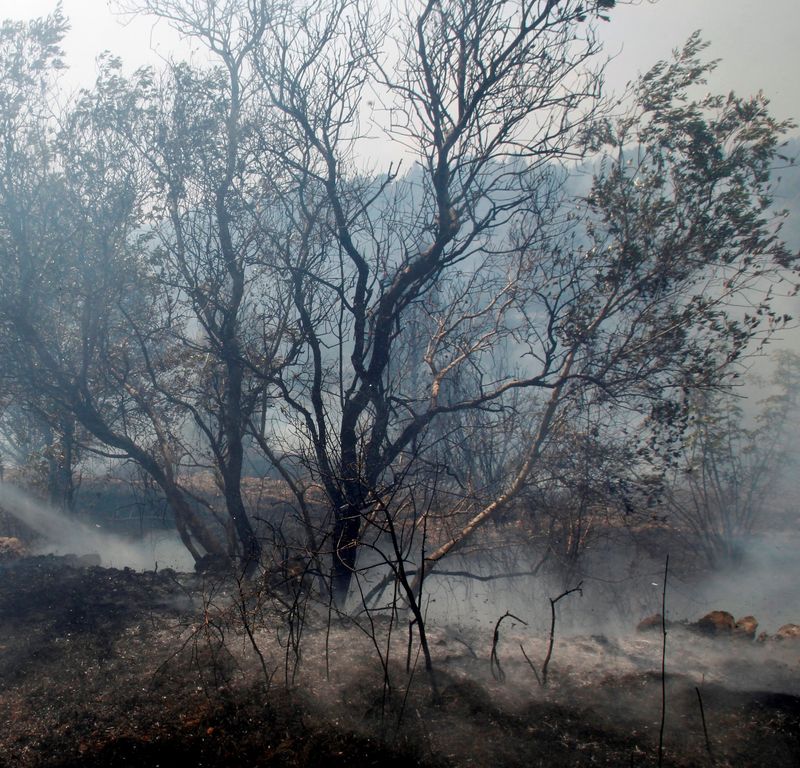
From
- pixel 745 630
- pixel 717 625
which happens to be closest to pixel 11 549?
pixel 717 625

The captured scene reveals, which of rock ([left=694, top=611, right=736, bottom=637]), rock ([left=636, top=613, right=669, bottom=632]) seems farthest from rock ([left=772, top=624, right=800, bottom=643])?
rock ([left=636, top=613, right=669, bottom=632])

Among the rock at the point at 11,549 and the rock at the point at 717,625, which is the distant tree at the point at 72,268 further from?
the rock at the point at 717,625

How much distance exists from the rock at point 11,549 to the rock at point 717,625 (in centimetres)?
982

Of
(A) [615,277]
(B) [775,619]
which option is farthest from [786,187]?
(B) [775,619]

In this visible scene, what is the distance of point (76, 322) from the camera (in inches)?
405

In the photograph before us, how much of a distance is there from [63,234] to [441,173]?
220 inches

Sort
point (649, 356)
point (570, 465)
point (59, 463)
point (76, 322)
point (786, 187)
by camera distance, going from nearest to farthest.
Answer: point (649, 356) < point (570, 465) < point (786, 187) < point (76, 322) < point (59, 463)

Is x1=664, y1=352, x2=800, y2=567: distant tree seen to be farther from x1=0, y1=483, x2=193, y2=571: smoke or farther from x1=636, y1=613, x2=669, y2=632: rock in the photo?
x1=0, y1=483, x2=193, y2=571: smoke

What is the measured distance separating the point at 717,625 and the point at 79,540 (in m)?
13.1

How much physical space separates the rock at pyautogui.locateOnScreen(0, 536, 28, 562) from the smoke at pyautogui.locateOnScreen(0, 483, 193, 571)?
1.23 m

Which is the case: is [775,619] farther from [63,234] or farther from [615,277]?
[63,234]

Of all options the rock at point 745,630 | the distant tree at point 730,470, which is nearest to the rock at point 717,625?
the rock at point 745,630

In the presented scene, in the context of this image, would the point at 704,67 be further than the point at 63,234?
No

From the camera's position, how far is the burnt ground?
12.6 ft
